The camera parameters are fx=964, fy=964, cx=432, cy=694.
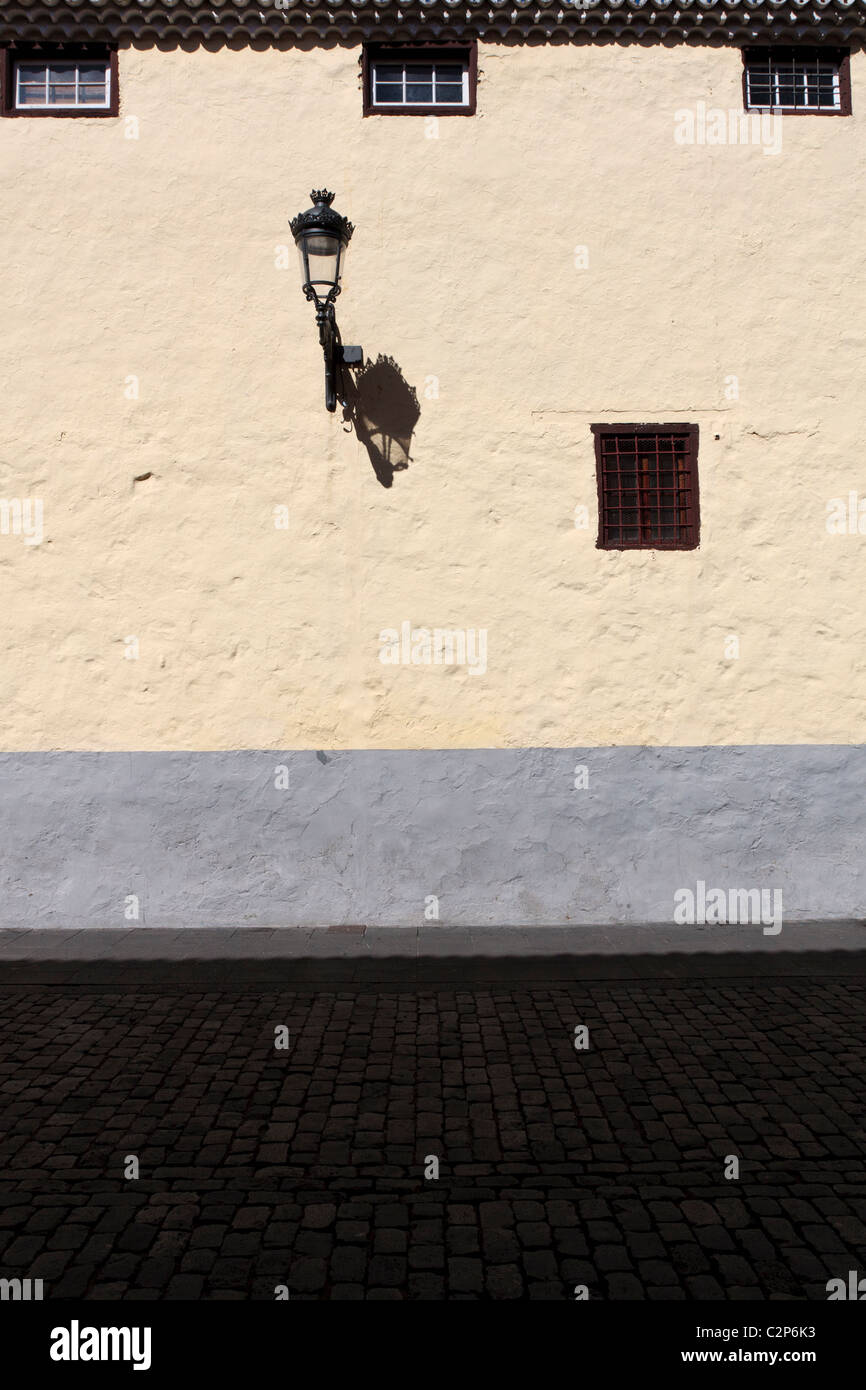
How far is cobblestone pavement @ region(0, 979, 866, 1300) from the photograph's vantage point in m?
3.41

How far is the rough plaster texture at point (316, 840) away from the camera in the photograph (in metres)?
7.96

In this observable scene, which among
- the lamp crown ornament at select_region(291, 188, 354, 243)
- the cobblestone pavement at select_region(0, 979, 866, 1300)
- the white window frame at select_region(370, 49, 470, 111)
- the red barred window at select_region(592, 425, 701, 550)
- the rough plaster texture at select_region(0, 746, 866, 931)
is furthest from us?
the white window frame at select_region(370, 49, 470, 111)

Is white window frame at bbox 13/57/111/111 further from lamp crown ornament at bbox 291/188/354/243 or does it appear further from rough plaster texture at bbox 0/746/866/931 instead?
rough plaster texture at bbox 0/746/866/931

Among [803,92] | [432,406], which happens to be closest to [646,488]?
[432,406]

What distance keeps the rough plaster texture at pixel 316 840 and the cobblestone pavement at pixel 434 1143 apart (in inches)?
62.3

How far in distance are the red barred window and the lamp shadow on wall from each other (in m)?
1.66

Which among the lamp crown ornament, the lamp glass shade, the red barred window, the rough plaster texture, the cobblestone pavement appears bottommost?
the cobblestone pavement

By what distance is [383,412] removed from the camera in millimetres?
8078

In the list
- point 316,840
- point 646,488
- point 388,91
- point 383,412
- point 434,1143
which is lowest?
point 434,1143

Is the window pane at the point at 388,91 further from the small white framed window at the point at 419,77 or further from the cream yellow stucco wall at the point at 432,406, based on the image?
the cream yellow stucco wall at the point at 432,406

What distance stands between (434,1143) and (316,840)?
387 centimetres

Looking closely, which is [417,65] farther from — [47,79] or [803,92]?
[803,92]

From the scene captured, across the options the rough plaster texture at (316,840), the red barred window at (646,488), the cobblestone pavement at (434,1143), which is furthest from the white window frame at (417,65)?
the cobblestone pavement at (434,1143)

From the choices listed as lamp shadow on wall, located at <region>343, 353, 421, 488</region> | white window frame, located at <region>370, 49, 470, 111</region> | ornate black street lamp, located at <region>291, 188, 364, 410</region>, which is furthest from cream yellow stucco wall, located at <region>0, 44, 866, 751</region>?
ornate black street lamp, located at <region>291, 188, 364, 410</region>
